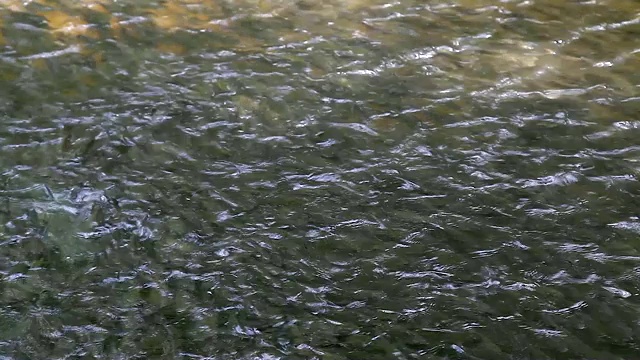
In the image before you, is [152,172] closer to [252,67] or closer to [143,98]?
[143,98]

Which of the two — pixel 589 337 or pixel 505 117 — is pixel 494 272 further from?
pixel 505 117

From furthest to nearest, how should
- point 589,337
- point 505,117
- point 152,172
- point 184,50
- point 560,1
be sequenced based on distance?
point 560,1 < point 184,50 < point 505,117 < point 152,172 < point 589,337

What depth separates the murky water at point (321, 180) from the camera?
5.81 metres

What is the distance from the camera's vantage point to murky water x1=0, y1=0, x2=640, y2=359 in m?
5.81

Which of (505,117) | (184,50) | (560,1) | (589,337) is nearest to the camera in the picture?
(589,337)

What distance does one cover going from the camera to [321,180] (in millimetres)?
7262

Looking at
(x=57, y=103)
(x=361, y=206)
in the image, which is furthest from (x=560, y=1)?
(x=57, y=103)

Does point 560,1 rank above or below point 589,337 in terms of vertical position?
above

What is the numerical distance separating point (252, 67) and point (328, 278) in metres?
3.75

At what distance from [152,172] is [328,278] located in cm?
242

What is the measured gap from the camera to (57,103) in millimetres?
8367

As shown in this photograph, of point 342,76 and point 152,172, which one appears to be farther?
point 342,76

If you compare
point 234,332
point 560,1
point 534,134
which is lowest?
point 234,332

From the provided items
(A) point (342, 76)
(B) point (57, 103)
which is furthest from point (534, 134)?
(B) point (57, 103)
